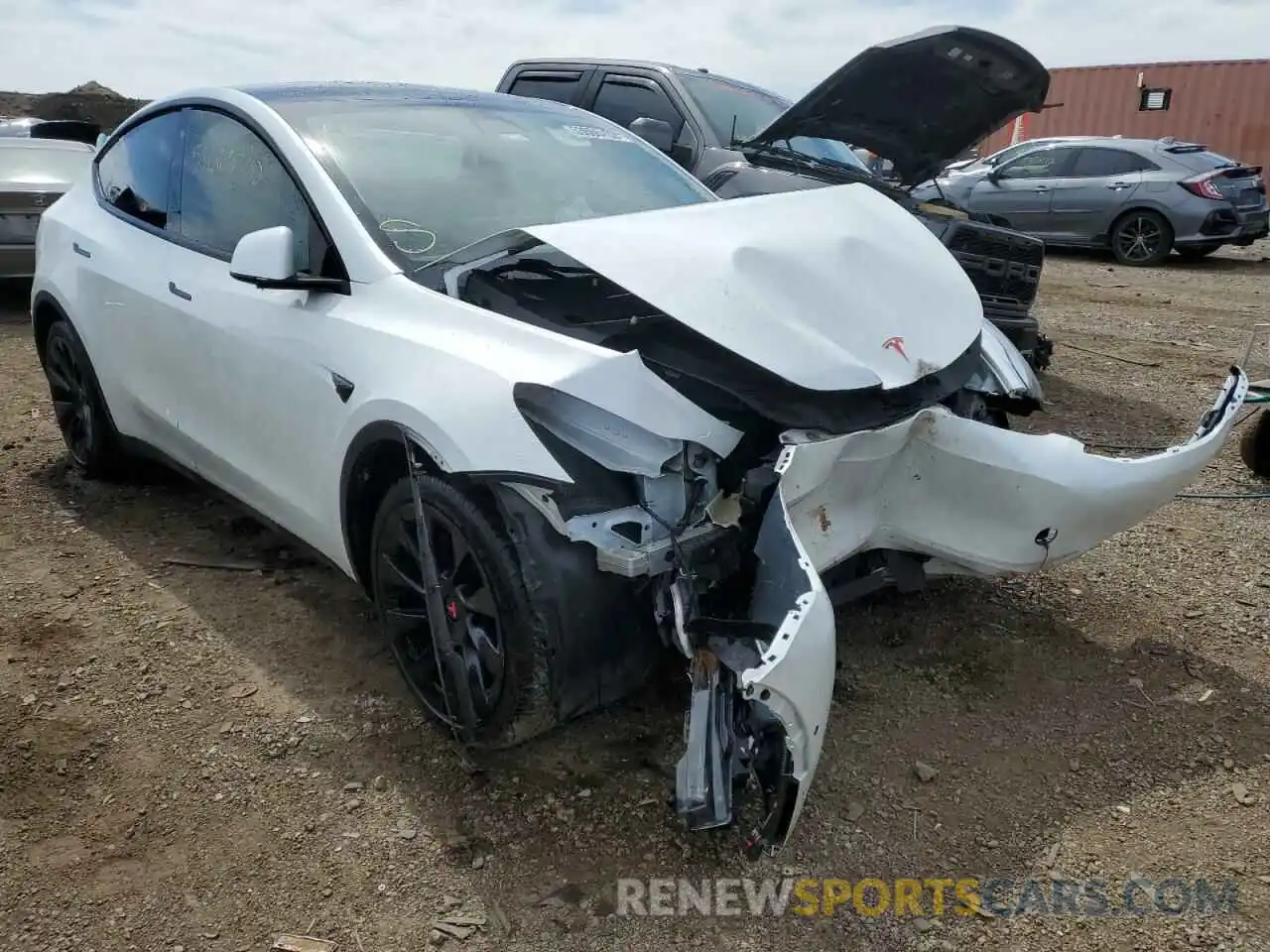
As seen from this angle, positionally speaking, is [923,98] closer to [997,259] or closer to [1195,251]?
[997,259]

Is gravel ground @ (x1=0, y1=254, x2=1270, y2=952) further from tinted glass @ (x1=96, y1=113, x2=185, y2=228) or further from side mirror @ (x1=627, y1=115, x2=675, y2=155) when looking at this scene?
side mirror @ (x1=627, y1=115, x2=675, y2=155)

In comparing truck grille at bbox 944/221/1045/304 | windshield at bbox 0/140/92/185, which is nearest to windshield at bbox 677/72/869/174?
truck grille at bbox 944/221/1045/304

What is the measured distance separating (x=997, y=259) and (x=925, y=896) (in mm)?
4293

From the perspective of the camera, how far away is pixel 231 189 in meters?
3.45

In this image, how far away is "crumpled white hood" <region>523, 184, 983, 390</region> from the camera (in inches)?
98.1

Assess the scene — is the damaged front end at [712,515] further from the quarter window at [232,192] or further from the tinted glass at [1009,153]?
the tinted glass at [1009,153]

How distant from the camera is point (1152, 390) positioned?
254 inches

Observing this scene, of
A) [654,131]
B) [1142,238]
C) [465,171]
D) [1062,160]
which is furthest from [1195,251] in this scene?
[465,171]

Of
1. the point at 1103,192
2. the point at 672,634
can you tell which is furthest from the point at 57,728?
the point at 1103,192

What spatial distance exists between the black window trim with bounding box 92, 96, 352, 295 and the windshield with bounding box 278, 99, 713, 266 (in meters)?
0.11

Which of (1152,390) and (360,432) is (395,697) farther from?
(1152,390)

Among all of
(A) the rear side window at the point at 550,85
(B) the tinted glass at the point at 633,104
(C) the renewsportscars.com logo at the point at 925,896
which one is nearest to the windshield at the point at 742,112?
(B) the tinted glass at the point at 633,104

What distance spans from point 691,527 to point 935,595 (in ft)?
5.01

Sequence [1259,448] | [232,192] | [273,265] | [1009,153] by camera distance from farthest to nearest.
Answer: [1009,153] < [1259,448] < [232,192] < [273,265]
